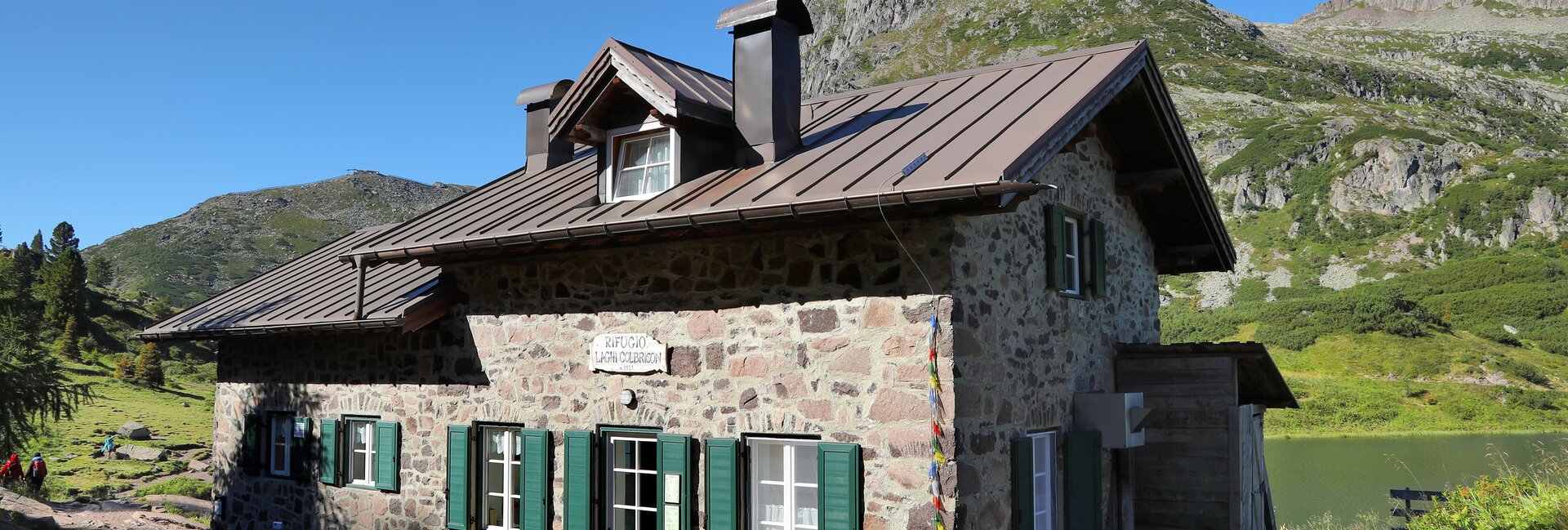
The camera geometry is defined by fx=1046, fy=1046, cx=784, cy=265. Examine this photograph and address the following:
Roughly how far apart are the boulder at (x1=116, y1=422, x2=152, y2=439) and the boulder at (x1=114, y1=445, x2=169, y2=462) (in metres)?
1.58

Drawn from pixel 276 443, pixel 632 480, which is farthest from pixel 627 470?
pixel 276 443

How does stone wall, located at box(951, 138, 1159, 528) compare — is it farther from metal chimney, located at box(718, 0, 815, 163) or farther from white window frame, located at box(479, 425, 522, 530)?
white window frame, located at box(479, 425, 522, 530)

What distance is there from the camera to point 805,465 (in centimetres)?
811

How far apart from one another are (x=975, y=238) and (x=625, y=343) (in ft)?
10.5

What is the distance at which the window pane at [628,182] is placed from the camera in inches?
386

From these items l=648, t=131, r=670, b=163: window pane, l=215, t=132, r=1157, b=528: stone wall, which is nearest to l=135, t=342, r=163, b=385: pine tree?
l=215, t=132, r=1157, b=528: stone wall

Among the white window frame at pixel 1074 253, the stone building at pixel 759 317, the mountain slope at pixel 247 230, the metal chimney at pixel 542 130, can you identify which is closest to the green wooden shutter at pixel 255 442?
the stone building at pixel 759 317

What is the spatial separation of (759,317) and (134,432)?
24699 millimetres

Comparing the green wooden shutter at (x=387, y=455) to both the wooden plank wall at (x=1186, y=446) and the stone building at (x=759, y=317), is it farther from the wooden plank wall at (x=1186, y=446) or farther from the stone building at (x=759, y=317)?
the wooden plank wall at (x=1186, y=446)

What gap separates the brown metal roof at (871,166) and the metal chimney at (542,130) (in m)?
1.57

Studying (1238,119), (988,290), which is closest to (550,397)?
(988,290)

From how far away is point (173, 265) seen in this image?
10338 cm

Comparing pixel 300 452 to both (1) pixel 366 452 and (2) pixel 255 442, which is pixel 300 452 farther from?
(1) pixel 366 452

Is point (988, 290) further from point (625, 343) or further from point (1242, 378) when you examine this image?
point (1242, 378)
